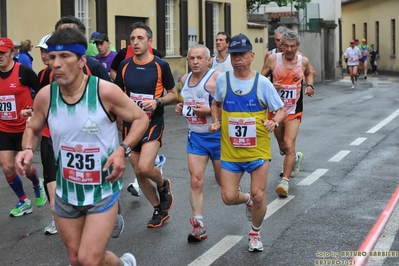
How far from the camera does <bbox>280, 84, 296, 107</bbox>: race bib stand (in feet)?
32.7

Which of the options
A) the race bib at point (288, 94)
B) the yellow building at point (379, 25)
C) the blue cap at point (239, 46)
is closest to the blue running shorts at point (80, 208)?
the blue cap at point (239, 46)

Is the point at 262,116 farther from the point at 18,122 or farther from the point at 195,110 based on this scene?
the point at 18,122

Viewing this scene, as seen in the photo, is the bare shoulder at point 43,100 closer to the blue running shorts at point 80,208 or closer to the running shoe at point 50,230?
the blue running shorts at point 80,208

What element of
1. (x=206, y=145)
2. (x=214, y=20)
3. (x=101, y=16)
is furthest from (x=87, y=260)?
(x=214, y=20)

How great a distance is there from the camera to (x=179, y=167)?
38.3ft

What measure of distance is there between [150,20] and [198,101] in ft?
55.4

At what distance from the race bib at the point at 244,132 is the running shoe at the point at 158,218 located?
4.77 ft

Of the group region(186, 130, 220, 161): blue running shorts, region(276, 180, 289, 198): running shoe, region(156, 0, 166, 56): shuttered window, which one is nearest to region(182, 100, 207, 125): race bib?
region(186, 130, 220, 161): blue running shorts

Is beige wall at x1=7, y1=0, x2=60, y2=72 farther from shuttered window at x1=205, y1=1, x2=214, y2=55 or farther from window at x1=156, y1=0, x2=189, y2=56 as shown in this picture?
shuttered window at x1=205, y1=1, x2=214, y2=55

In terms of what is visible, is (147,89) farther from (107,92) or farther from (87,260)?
(87,260)

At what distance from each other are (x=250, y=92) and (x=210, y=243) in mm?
1427

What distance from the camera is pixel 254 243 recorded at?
6.83 m

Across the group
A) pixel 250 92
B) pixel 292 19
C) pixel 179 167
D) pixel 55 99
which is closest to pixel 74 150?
pixel 55 99

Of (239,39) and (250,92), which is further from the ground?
(239,39)
